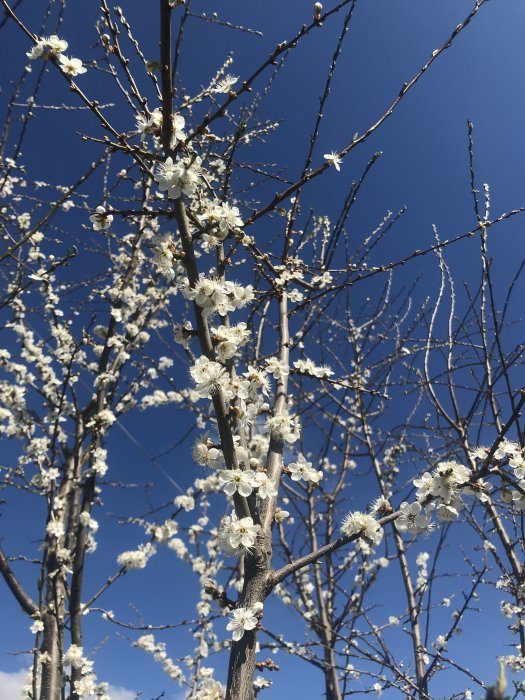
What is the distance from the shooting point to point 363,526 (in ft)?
6.70

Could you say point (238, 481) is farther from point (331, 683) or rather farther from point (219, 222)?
point (331, 683)

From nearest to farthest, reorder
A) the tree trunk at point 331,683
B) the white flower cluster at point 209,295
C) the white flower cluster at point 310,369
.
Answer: the white flower cluster at point 209,295 → the white flower cluster at point 310,369 → the tree trunk at point 331,683

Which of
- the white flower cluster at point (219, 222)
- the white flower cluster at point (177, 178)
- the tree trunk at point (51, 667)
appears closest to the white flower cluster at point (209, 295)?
the white flower cluster at point (219, 222)

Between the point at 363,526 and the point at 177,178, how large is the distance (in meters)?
1.62

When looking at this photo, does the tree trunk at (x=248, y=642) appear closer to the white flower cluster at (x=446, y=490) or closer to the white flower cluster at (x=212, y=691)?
the white flower cluster at (x=212, y=691)

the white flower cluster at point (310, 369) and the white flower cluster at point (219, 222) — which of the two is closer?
the white flower cluster at point (219, 222)

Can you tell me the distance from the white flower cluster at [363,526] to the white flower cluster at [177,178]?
1.56 metres

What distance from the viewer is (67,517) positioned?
17.0 ft

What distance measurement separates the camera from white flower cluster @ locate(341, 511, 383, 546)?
6.61 ft

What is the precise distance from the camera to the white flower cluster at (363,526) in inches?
79.3

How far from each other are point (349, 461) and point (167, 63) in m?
5.39

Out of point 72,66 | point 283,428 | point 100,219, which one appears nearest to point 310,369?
point 283,428

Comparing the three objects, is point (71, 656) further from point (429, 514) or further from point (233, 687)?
point (429, 514)

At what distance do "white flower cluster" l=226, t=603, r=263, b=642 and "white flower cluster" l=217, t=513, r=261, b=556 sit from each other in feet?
0.68
